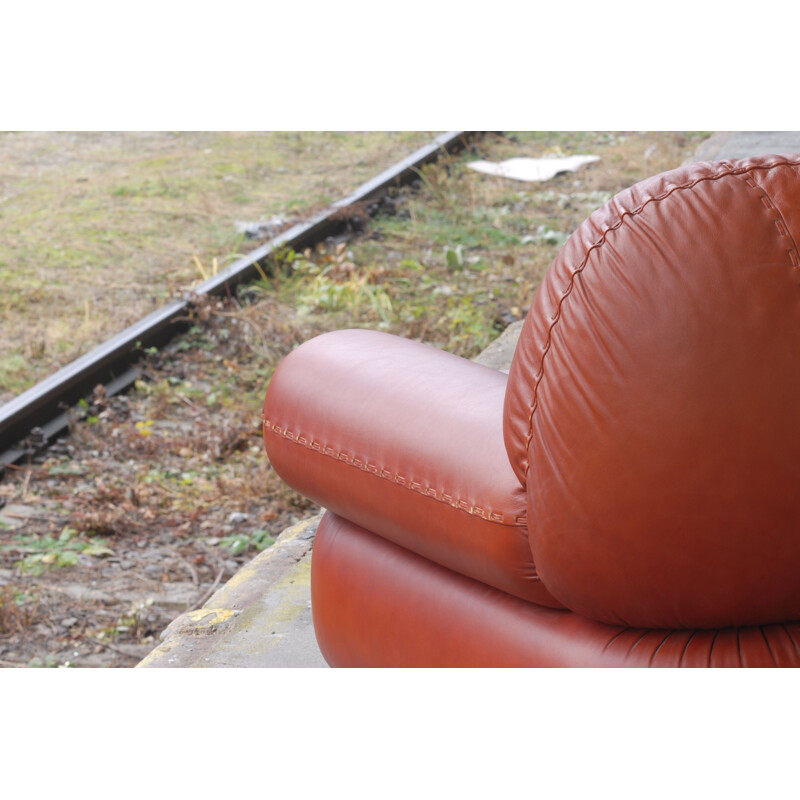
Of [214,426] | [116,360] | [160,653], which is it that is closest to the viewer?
[160,653]

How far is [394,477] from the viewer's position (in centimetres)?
167

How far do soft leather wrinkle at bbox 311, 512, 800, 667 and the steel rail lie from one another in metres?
2.57

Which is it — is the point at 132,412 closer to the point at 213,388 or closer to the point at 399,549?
the point at 213,388

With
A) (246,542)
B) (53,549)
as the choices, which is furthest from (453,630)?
(53,549)

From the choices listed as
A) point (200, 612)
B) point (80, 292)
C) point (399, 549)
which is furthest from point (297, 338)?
point (399, 549)

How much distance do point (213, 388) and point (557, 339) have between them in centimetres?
364

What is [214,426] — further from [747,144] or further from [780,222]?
[747,144]

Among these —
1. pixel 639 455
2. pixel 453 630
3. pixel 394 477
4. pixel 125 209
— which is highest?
pixel 639 455

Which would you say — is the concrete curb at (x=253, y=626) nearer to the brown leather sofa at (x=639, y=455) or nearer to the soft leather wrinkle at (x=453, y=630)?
the soft leather wrinkle at (x=453, y=630)

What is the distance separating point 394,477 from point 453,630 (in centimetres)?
28

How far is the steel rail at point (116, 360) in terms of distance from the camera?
167 inches

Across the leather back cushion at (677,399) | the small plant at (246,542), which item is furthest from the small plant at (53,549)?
the leather back cushion at (677,399)

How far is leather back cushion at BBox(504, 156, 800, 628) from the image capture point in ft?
3.92

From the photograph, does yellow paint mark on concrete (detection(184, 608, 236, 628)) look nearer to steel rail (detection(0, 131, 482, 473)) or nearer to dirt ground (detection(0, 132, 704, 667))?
dirt ground (detection(0, 132, 704, 667))
